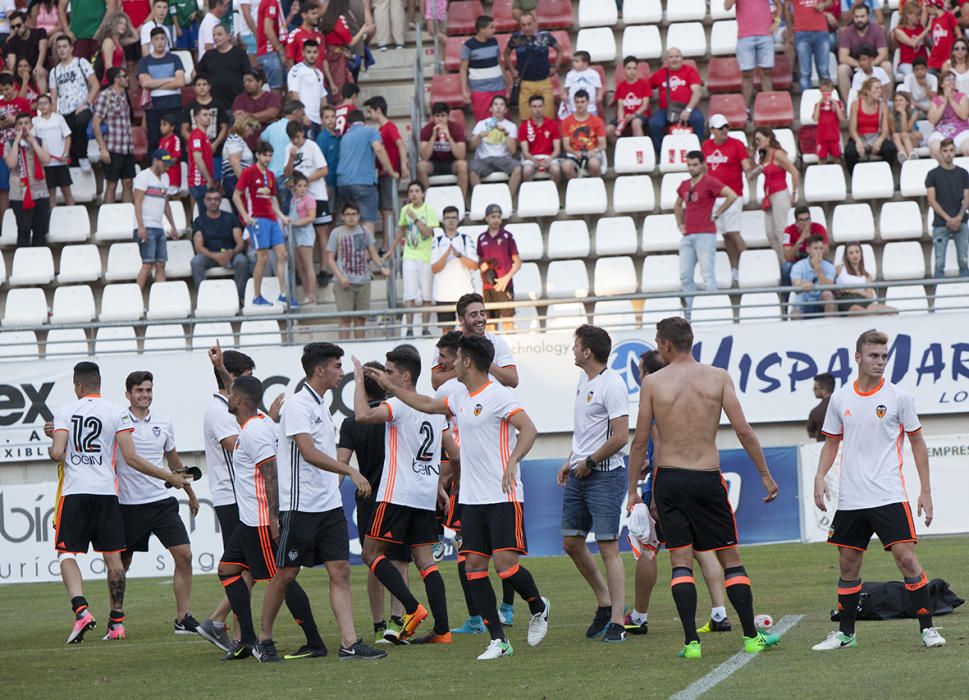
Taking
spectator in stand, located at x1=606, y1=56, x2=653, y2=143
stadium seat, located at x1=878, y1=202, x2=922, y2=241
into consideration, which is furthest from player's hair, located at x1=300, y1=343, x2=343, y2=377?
spectator in stand, located at x1=606, y1=56, x2=653, y2=143

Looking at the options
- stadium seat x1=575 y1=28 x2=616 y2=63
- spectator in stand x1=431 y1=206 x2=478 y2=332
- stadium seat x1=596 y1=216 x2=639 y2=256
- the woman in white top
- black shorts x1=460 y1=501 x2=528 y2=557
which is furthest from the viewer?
stadium seat x1=575 y1=28 x2=616 y2=63

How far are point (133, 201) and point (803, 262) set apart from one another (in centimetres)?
993

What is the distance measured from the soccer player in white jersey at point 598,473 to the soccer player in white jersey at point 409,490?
0.94 m

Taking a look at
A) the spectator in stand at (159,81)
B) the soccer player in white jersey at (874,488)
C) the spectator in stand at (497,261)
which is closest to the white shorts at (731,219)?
the spectator in stand at (497,261)

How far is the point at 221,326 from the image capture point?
66.4 feet

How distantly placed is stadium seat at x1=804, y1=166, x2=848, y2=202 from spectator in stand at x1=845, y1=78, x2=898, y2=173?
470mm

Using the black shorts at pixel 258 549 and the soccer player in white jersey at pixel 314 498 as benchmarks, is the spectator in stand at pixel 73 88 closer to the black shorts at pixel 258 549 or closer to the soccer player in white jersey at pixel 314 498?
the black shorts at pixel 258 549

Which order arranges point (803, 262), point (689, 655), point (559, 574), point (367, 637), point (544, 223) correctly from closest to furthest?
point (689, 655) < point (367, 637) < point (559, 574) < point (803, 262) < point (544, 223)

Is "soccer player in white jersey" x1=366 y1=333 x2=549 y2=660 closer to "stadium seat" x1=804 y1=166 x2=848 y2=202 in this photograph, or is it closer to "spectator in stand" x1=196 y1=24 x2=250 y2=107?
"stadium seat" x1=804 y1=166 x2=848 y2=202

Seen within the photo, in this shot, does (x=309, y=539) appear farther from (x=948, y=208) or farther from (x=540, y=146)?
(x=540, y=146)

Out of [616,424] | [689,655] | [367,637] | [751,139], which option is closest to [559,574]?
[367,637]

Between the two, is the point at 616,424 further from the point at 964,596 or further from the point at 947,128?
the point at 947,128

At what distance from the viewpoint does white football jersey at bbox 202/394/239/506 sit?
10633 millimetres

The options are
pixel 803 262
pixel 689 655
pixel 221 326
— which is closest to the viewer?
pixel 689 655
